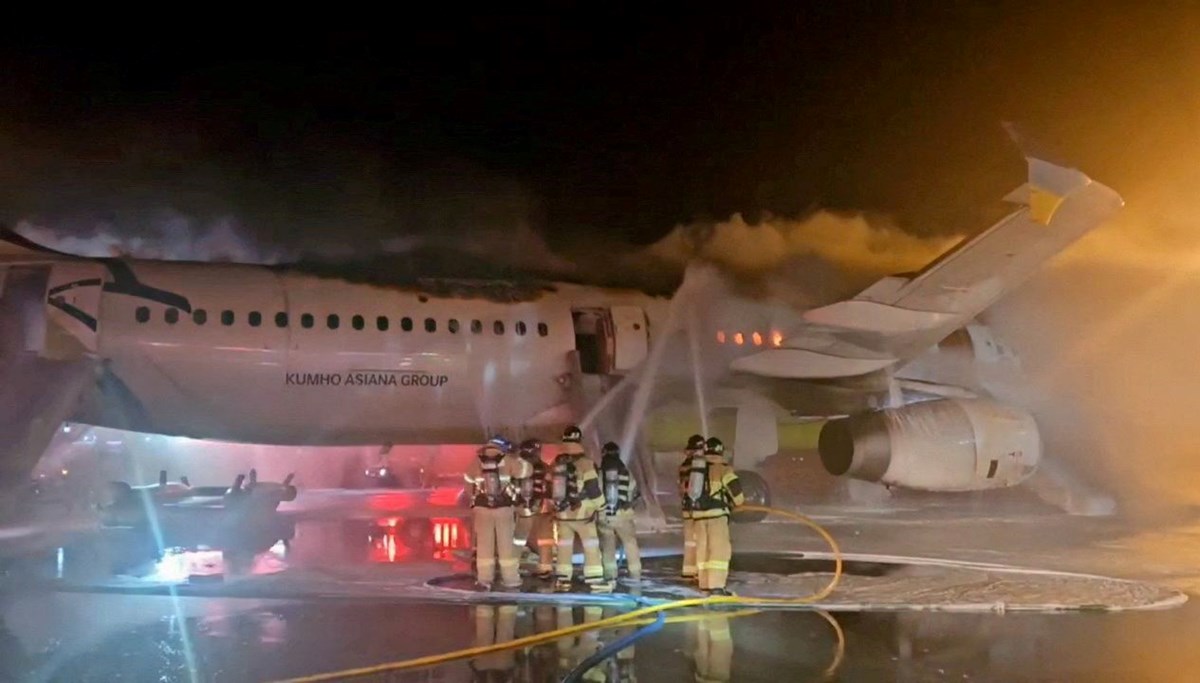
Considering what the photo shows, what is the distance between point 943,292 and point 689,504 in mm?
5755

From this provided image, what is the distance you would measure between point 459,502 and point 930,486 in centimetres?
1100

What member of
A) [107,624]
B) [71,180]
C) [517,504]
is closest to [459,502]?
[71,180]

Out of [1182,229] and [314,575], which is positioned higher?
[1182,229]

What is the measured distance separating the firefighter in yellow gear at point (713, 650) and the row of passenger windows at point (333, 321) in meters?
6.79

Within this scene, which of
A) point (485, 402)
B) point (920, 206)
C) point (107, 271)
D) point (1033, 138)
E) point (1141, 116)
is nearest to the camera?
point (1033, 138)

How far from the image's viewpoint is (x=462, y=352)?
14.6 m

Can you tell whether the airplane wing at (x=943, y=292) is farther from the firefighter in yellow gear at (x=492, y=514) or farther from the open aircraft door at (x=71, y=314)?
the open aircraft door at (x=71, y=314)

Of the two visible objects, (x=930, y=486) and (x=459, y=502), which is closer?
(x=930, y=486)

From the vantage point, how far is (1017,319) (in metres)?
19.0

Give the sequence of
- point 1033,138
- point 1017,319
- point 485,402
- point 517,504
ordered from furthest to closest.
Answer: point 1017,319 < point 485,402 < point 1033,138 < point 517,504

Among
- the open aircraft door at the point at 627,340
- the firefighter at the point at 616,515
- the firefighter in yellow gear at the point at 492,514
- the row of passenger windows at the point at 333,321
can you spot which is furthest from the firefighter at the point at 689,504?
the row of passenger windows at the point at 333,321

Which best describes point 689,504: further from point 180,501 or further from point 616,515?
point 180,501

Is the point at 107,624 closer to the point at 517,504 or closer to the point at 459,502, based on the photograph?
the point at 517,504

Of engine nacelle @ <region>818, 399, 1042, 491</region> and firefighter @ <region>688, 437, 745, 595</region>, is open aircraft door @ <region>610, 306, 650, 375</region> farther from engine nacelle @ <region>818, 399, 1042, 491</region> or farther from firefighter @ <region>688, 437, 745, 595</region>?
firefighter @ <region>688, 437, 745, 595</region>
